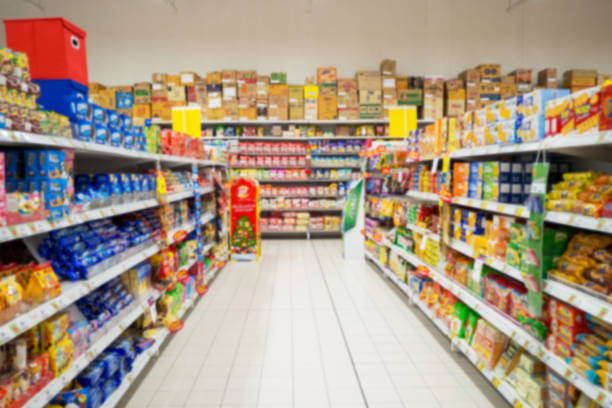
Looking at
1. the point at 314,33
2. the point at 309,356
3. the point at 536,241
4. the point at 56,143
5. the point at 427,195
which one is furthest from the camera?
the point at 314,33

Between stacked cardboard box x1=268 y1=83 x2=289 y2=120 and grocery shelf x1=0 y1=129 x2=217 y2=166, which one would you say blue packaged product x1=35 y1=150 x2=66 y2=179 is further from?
stacked cardboard box x1=268 y1=83 x2=289 y2=120

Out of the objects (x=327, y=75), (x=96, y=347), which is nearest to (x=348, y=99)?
(x=327, y=75)

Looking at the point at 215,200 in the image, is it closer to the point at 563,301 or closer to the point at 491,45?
the point at 563,301

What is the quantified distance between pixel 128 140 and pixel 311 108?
597cm

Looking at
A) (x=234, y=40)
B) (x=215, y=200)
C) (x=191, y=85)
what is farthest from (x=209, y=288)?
(x=234, y=40)

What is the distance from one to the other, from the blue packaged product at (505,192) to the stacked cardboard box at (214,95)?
22.2 ft

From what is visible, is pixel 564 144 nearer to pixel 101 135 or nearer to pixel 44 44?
pixel 101 135

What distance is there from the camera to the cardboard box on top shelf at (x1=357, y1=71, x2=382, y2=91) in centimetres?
811

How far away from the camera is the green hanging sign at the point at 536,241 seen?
1.94 metres

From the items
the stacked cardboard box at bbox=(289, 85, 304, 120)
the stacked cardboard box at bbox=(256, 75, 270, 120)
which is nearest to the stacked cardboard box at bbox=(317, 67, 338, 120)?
the stacked cardboard box at bbox=(289, 85, 304, 120)

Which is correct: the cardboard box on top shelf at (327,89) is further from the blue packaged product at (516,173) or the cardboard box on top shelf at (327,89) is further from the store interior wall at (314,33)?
the blue packaged product at (516,173)

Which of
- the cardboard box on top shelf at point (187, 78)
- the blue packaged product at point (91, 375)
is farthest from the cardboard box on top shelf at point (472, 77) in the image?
the blue packaged product at point (91, 375)

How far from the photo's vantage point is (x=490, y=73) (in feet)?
27.0

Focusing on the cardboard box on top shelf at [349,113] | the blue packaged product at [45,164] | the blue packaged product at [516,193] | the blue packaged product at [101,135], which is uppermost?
the cardboard box on top shelf at [349,113]
